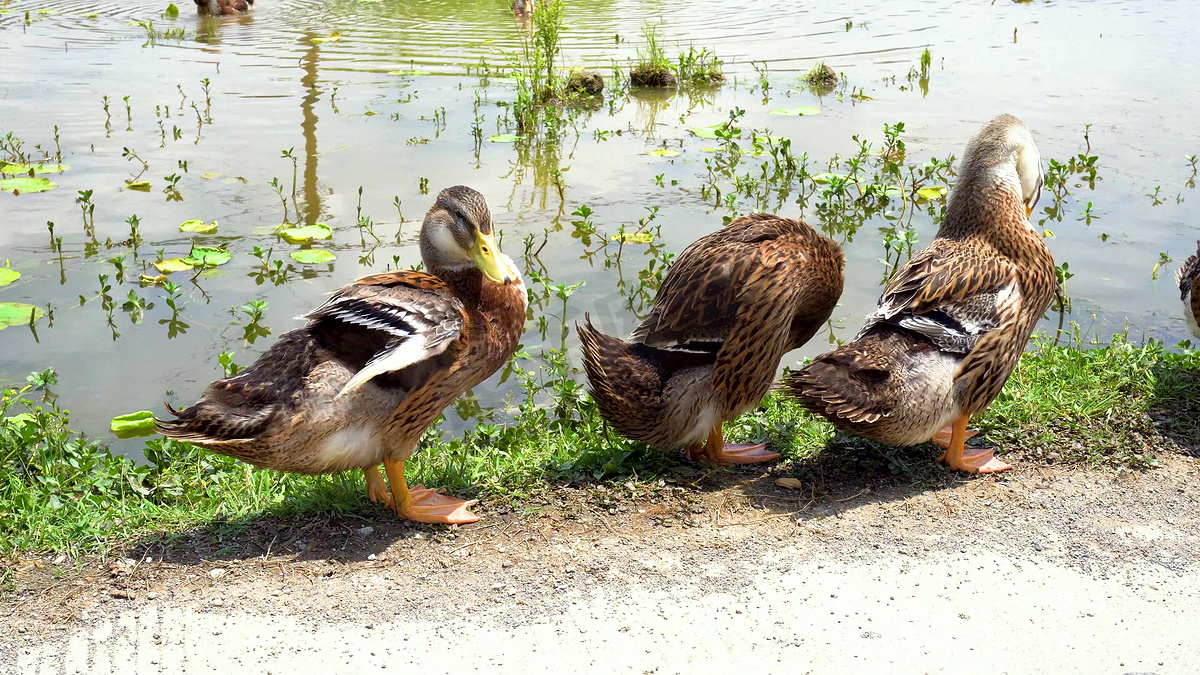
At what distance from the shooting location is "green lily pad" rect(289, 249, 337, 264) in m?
6.24

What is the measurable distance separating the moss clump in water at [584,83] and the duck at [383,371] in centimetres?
669

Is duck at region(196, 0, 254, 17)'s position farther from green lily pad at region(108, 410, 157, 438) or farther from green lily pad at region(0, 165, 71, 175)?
green lily pad at region(108, 410, 157, 438)

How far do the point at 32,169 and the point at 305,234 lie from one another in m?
2.55

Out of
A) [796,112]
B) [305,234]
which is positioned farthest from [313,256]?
[796,112]

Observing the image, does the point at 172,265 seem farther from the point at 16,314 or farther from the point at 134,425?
the point at 134,425

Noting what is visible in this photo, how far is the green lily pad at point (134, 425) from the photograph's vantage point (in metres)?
4.47

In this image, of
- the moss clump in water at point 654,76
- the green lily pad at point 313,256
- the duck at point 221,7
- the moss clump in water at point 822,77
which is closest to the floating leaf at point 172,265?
the green lily pad at point 313,256

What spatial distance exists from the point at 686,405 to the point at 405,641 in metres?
1.38

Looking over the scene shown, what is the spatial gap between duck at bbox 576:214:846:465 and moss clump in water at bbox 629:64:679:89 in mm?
6913

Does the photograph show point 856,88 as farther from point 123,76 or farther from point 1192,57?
point 123,76

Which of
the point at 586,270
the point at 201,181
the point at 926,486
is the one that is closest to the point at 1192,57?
the point at 586,270

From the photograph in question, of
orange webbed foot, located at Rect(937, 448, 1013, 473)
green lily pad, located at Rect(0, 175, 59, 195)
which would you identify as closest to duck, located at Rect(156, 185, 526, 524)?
orange webbed foot, located at Rect(937, 448, 1013, 473)

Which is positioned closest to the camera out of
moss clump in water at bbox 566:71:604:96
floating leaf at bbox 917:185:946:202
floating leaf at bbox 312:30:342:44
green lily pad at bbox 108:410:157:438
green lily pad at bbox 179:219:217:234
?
green lily pad at bbox 108:410:157:438

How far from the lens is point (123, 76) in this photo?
10.7 metres
